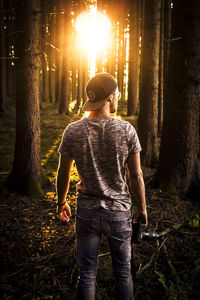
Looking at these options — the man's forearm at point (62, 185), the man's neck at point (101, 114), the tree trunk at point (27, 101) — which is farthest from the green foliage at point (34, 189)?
the man's neck at point (101, 114)

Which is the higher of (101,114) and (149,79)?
(149,79)

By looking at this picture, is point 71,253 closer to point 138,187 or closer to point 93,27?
point 138,187

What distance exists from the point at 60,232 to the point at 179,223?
220cm

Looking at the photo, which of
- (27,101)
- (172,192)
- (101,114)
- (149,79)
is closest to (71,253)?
(101,114)

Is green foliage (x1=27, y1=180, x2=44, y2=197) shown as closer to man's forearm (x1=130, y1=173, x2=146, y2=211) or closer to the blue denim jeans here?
the blue denim jeans

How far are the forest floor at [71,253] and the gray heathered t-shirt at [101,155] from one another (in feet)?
5.17

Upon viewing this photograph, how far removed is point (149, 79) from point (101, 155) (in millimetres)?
6383

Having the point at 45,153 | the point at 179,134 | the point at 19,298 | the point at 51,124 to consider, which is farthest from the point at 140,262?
the point at 51,124

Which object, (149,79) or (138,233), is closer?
(138,233)

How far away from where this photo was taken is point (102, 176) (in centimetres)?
214

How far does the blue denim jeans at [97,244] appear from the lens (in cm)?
211

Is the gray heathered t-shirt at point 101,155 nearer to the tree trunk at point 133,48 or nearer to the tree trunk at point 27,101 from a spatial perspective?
the tree trunk at point 27,101

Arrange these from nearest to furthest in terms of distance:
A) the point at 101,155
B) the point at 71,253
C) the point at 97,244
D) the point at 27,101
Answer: the point at 101,155 → the point at 97,244 → the point at 71,253 → the point at 27,101

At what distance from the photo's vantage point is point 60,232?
169 inches
